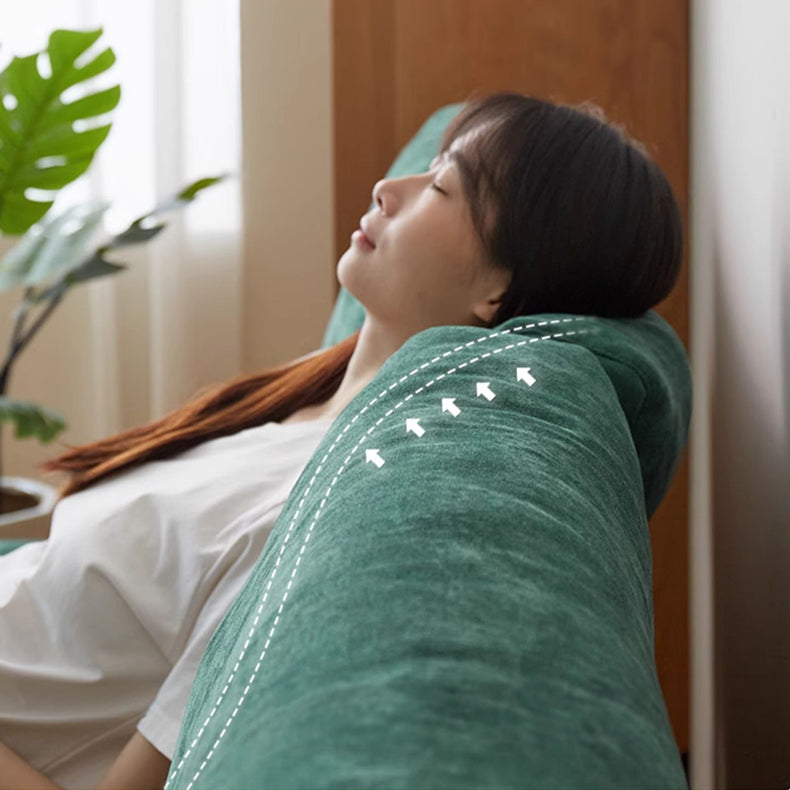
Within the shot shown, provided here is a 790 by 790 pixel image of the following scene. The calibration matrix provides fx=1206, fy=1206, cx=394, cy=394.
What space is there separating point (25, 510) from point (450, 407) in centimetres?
142

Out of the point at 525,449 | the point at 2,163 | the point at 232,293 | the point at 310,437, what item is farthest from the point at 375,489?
the point at 232,293

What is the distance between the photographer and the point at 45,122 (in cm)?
171

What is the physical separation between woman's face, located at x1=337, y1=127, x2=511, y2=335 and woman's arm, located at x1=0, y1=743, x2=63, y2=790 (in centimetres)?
47

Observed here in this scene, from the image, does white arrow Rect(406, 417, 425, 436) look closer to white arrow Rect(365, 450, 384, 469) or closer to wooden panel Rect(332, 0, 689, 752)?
white arrow Rect(365, 450, 384, 469)

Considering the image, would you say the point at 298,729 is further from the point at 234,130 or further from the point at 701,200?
the point at 234,130

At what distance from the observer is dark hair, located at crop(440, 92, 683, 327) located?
3.21ft

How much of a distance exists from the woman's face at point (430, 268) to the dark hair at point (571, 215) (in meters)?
0.01

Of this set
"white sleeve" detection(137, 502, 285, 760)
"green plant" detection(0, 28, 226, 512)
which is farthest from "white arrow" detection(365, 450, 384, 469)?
"green plant" detection(0, 28, 226, 512)

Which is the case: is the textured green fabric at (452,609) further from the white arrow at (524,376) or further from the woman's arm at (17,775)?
the woman's arm at (17,775)

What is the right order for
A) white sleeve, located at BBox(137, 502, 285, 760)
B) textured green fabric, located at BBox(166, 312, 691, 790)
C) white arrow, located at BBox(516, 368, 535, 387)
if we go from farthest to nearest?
white sleeve, located at BBox(137, 502, 285, 760) → white arrow, located at BBox(516, 368, 535, 387) → textured green fabric, located at BBox(166, 312, 691, 790)

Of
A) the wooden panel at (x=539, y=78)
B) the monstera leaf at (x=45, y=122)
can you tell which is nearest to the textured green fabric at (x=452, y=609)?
the wooden panel at (x=539, y=78)

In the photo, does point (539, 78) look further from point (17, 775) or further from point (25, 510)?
point (17, 775)

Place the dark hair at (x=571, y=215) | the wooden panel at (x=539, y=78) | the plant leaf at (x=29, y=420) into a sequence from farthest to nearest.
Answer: the plant leaf at (x=29, y=420)
the wooden panel at (x=539, y=78)
the dark hair at (x=571, y=215)

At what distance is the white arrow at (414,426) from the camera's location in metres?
0.59
